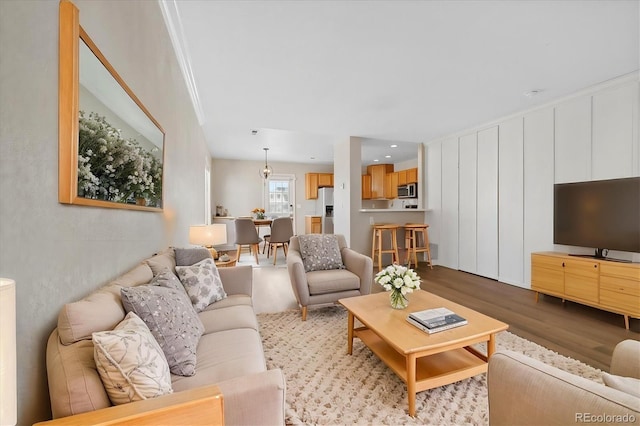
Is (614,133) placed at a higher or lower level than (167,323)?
higher

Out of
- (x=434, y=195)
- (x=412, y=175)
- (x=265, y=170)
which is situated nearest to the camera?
(x=434, y=195)

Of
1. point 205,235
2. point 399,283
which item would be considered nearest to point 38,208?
point 399,283

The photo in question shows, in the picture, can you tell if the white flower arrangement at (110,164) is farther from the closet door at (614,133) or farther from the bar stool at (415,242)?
the closet door at (614,133)

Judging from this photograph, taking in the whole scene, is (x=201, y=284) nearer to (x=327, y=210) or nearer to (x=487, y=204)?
(x=487, y=204)

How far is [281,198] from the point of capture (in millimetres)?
8258

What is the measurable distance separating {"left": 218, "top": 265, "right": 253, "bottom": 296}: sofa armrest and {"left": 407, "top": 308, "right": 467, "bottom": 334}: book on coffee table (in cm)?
132

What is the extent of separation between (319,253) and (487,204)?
10.2 feet

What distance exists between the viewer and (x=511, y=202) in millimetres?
4086

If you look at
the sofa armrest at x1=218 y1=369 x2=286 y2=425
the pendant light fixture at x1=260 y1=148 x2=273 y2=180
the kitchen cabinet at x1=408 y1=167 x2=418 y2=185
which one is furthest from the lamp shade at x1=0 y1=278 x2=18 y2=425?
the kitchen cabinet at x1=408 y1=167 x2=418 y2=185

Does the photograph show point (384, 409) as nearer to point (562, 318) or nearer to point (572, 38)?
point (562, 318)

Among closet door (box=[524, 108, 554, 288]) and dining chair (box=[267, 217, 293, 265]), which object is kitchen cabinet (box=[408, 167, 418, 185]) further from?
dining chair (box=[267, 217, 293, 265])

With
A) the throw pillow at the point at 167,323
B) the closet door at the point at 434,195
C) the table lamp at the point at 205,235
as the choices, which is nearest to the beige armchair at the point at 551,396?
the throw pillow at the point at 167,323

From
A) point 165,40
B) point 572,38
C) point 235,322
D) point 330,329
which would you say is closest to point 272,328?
point 330,329

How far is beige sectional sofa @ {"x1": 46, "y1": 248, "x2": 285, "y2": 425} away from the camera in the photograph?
0.77m
